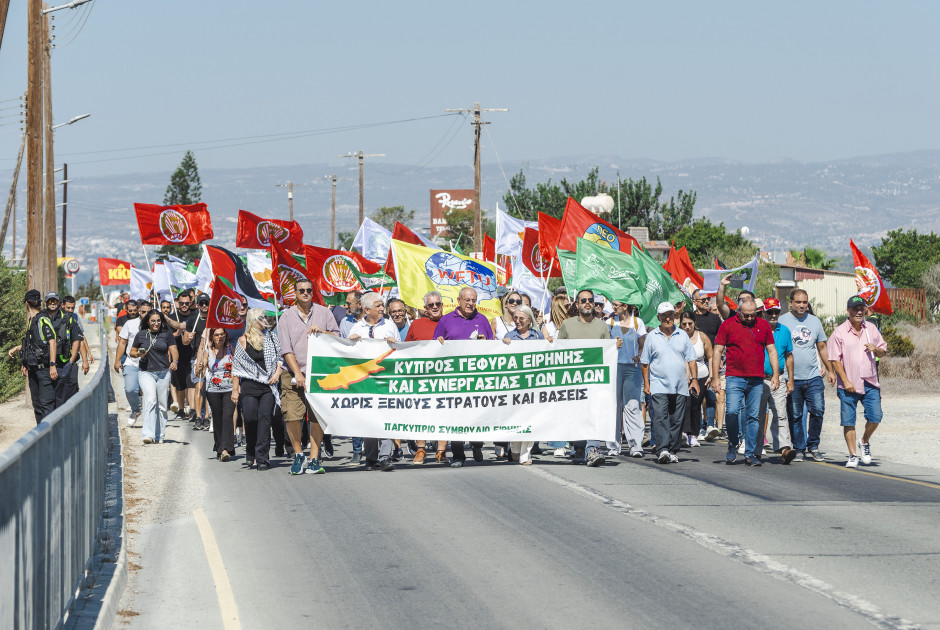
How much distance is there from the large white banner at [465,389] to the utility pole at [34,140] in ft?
48.8

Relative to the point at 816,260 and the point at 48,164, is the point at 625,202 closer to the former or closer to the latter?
the point at 816,260

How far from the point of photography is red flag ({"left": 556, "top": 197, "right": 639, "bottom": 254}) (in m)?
17.9

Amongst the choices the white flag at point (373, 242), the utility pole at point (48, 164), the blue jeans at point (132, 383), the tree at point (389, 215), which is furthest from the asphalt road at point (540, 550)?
the tree at point (389, 215)

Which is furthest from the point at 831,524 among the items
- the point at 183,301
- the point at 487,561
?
the point at 183,301

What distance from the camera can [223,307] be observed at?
51.8 ft

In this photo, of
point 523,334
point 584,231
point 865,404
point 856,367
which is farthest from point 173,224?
point 865,404

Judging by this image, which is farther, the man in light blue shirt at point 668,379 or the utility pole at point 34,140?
the utility pole at point 34,140

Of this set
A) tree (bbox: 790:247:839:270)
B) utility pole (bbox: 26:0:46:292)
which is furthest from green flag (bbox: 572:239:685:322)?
tree (bbox: 790:247:839:270)

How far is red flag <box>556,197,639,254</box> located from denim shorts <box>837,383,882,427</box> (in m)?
4.87

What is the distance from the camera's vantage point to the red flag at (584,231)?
58.6ft

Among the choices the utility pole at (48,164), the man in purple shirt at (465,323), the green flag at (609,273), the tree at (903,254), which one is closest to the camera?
the man in purple shirt at (465,323)

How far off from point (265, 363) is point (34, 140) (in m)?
14.6

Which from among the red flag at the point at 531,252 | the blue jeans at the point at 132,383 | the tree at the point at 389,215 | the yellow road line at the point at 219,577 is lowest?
the yellow road line at the point at 219,577

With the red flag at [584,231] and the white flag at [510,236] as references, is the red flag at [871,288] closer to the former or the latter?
the red flag at [584,231]
